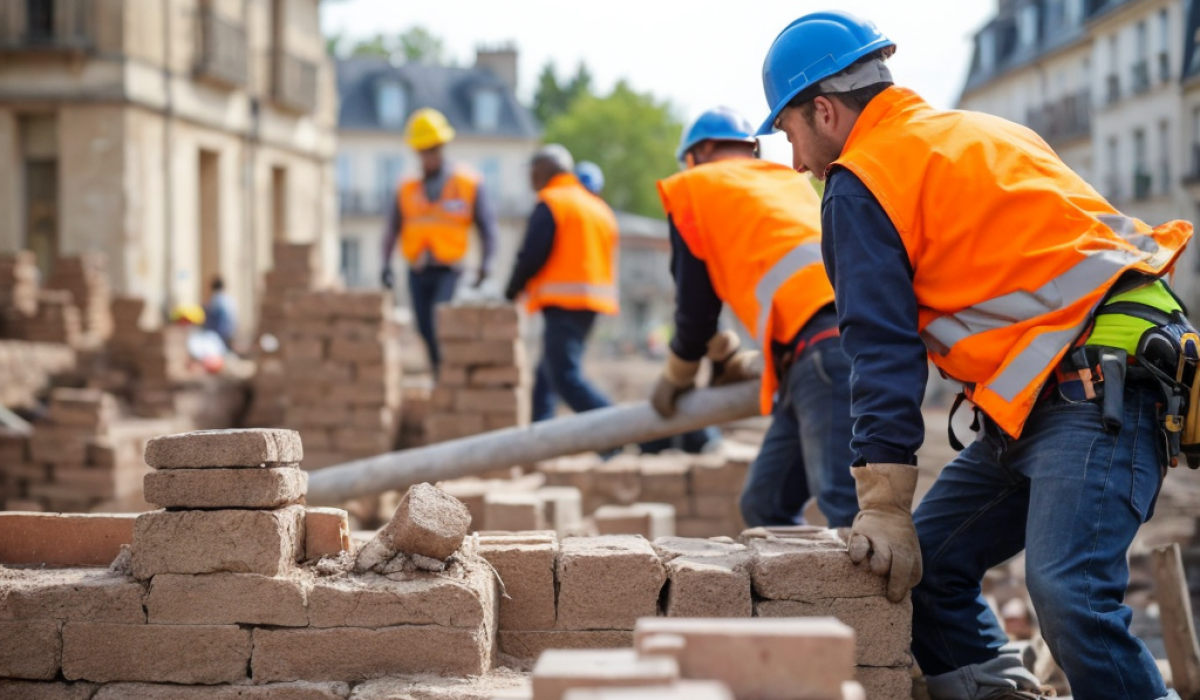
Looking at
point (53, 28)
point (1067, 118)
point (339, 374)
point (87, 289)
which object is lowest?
point (339, 374)

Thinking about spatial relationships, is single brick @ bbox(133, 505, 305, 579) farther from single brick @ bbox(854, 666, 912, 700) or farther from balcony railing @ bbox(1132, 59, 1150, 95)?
balcony railing @ bbox(1132, 59, 1150, 95)

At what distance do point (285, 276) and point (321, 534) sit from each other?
11.0 meters

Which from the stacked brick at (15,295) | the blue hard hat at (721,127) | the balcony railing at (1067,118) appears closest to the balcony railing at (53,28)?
the stacked brick at (15,295)

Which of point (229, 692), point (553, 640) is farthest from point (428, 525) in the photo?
point (229, 692)

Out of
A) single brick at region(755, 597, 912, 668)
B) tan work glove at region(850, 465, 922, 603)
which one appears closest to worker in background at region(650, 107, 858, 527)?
single brick at region(755, 597, 912, 668)

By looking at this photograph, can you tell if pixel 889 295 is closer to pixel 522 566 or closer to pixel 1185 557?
pixel 522 566

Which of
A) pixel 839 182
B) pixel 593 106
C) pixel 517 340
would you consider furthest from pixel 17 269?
pixel 593 106

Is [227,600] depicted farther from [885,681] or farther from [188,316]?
[188,316]

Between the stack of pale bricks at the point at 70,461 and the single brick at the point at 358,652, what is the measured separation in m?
7.48

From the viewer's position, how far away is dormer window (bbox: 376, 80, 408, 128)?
49594 millimetres

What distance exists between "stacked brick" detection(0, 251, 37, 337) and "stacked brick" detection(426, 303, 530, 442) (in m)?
7.71

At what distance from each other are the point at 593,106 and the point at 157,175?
38902mm

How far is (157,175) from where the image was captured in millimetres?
20812

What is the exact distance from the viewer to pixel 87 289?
1623 centimetres
